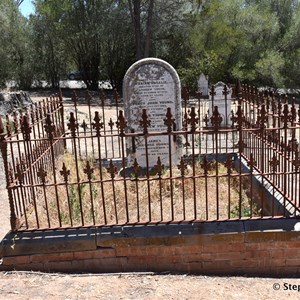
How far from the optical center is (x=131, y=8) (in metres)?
20.9

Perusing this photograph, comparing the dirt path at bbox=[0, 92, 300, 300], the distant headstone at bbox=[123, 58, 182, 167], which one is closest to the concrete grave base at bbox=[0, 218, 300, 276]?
the dirt path at bbox=[0, 92, 300, 300]

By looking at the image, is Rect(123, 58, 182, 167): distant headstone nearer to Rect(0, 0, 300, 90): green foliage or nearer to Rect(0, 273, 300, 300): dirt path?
Rect(0, 273, 300, 300): dirt path

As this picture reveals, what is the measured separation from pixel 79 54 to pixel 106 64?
5.56 ft

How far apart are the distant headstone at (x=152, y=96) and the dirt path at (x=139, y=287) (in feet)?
9.85

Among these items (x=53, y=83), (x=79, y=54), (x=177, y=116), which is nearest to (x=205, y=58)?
(x=79, y=54)

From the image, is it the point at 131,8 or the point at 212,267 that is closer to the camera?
the point at 212,267

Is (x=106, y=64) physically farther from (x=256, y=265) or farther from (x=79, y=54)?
(x=256, y=265)

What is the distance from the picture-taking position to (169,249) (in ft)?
12.4

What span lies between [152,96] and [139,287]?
3.71 m

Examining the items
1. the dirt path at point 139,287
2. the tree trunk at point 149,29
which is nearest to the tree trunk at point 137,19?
the tree trunk at point 149,29

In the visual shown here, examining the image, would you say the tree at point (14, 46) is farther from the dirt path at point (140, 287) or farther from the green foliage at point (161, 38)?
the dirt path at point (140, 287)

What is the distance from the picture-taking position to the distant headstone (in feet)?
21.4

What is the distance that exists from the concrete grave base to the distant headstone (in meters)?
2.78

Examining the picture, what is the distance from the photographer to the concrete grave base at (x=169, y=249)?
377 cm
